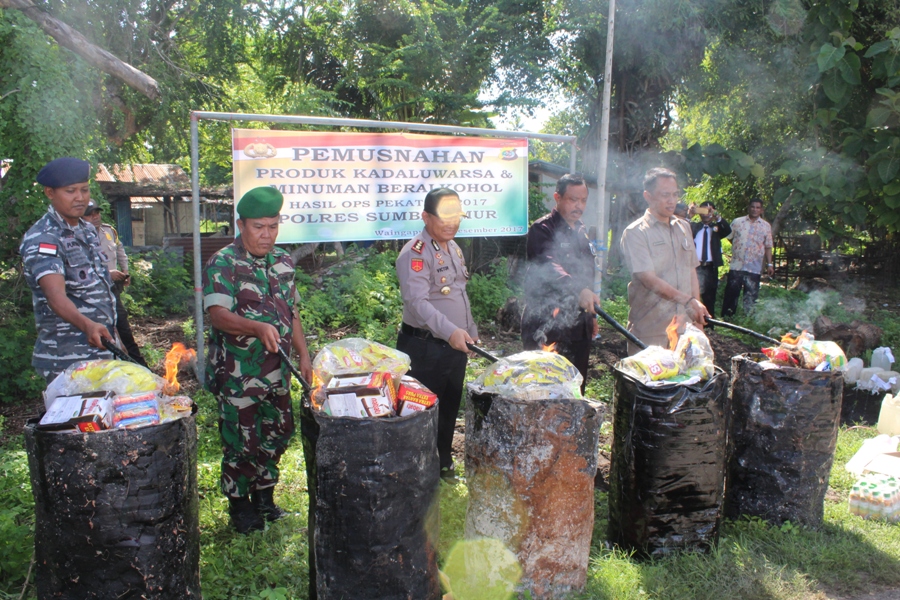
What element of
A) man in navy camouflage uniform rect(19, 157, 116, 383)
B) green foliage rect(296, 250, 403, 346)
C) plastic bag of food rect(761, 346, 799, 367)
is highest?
man in navy camouflage uniform rect(19, 157, 116, 383)

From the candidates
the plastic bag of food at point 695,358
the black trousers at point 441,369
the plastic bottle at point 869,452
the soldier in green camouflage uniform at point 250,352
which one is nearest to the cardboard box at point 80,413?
the soldier in green camouflage uniform at point 250,352

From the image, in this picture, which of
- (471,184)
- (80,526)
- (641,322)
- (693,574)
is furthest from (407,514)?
(471,184)

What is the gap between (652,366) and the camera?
125 inches

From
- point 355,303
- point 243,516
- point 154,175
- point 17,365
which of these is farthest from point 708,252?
point 154,175

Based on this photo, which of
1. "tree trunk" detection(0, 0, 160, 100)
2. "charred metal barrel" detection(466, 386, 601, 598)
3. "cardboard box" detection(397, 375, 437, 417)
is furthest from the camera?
"tree trunk" detection(0, 0, 160, 100)

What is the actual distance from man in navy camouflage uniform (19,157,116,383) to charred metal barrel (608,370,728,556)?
251 cm

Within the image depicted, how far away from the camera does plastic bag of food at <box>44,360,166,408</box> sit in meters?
2.55

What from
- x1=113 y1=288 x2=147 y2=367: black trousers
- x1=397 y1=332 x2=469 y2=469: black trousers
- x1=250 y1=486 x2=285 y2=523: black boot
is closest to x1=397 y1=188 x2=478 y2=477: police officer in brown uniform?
x1=397 y1=332 x2=469 y2=469: black trousers

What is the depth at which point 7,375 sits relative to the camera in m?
5.70

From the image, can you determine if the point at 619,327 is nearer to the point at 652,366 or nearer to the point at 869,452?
the point at 652,366

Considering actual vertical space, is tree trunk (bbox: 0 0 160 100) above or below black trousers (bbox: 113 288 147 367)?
above

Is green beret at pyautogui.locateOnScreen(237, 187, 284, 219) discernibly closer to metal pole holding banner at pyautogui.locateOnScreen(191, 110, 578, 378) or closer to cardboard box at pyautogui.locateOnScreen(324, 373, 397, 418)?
cardboard box at pyautogui.locateOnScreen(324, 373, 397, 418)

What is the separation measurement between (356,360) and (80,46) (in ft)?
18.5

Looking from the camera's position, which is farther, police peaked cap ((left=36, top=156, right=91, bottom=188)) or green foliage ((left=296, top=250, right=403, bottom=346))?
green foliage ((left=296, top=250, right=403, bottom=346))
